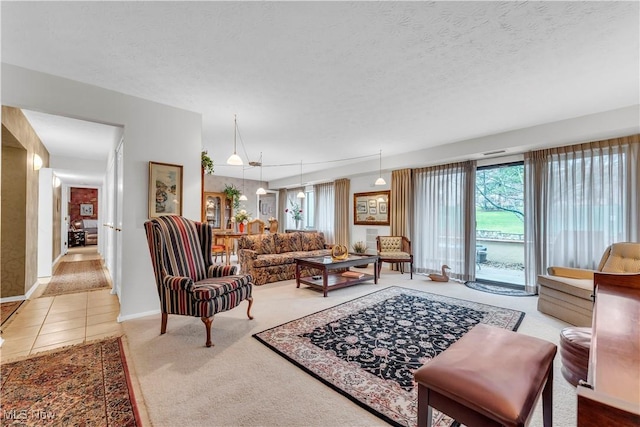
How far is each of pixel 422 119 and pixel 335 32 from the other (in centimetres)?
228

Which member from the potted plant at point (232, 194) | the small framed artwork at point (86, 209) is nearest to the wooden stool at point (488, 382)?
the potted plant at point (232, 194)

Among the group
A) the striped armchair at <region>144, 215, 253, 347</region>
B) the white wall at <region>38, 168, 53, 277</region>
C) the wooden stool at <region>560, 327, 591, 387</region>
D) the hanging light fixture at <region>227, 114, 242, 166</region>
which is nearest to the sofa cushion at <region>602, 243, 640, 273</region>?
the wooden stool at <region>560, 327, 591, 387</region>

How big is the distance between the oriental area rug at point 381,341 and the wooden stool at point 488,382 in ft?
1.93

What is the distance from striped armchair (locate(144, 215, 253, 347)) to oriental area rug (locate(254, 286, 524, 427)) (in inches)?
20.8

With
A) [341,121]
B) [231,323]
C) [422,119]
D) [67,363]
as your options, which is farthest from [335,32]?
[67,363]

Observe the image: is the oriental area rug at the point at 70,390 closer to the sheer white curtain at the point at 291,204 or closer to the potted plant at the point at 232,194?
the potted plant at the point at 232,194

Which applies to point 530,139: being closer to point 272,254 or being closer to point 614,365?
point 614,365

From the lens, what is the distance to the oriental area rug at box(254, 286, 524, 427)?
1773 mm

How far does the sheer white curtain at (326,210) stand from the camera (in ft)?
26.1

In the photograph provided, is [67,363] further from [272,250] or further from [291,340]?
[272,250]

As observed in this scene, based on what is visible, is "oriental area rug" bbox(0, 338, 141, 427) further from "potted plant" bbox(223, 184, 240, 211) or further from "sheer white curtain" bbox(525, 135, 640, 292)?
"potted plant" bbox(223, 184, 240, 211)

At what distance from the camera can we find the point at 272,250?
17.8ft

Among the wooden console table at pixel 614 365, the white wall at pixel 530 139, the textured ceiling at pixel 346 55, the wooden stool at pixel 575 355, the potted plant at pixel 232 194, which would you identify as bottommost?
the wooden stool at pixel 575 355

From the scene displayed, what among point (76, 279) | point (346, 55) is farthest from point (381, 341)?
point (76, 279)
